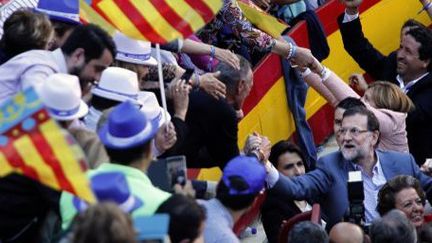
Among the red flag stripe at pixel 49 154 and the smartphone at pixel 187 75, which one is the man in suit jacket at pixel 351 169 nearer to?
the smartphone at pixel 187 75

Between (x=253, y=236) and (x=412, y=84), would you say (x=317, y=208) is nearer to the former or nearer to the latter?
(x=253, y=236)

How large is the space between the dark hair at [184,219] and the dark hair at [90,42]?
66.8 inches

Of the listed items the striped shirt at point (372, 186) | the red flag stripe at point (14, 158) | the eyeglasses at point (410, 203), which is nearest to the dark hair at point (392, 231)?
the eyeglasses at point (410, 203)

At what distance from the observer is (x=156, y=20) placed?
862cm

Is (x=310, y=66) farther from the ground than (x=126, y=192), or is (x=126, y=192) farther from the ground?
(x=126, y=192)

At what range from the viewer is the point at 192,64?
10.6 m

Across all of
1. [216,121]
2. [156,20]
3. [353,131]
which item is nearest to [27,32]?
[156,20]

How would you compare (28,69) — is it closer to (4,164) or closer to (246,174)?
(246,174)

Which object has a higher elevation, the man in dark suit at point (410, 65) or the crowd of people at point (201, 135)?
the crowd of people at point (201, 135)

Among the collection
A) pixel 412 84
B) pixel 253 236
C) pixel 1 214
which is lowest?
pixel 253 236

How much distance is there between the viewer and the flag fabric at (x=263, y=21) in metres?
10.6

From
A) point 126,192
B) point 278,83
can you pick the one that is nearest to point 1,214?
point 126,192

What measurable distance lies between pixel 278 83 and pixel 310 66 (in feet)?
5.49

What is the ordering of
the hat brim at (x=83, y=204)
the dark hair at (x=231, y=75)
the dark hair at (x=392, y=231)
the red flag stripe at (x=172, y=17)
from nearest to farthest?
the hat brim at (x=83, y=204), the dark hair at (x=392, y=231), the red flag stripe at (x=172, y=17), the dark hair at (x=231, y=75)
